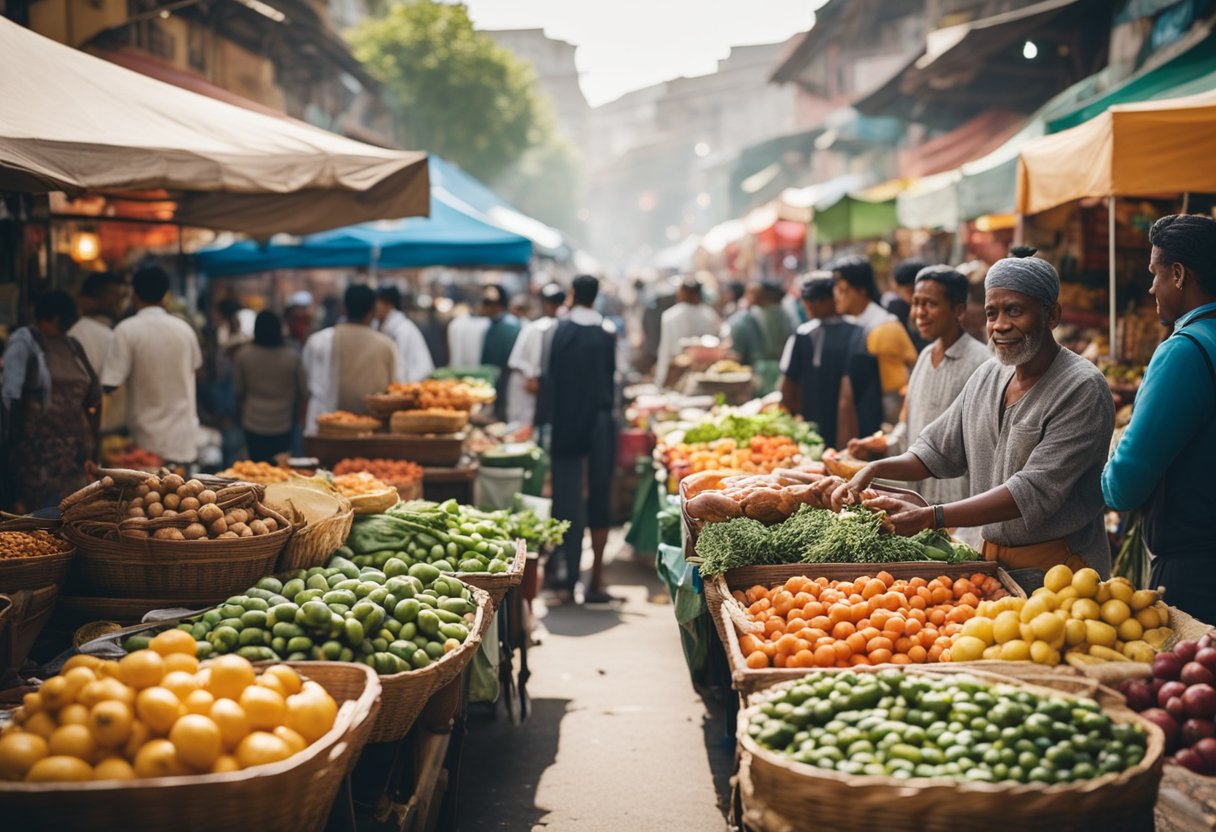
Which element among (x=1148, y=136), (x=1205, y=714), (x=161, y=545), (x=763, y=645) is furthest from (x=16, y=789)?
(x=1148, y=136)

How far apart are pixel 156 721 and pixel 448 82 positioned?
117 feet

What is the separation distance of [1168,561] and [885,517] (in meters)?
1.02

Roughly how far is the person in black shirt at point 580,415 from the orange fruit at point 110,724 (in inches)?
234

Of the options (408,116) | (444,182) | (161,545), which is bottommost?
(161,545)

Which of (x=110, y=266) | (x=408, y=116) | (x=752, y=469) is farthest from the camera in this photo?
(x=408, y=116)

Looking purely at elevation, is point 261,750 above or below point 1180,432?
below

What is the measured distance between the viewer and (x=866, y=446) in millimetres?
5805

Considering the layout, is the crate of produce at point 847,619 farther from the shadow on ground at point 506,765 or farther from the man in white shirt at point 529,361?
the man in white shirt at point 529,361

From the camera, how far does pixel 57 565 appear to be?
4160 mm

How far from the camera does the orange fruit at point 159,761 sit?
2.56 m

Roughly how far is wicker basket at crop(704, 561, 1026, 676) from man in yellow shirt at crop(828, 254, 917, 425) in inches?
130

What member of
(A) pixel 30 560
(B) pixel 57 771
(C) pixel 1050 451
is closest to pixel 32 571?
(A) pixel 30 560

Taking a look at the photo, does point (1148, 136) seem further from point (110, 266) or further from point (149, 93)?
point (110, 266)

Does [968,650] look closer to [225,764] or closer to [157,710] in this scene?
[225,764]
